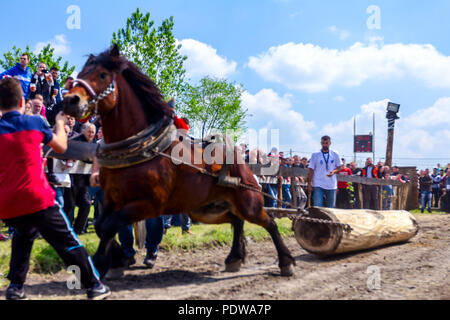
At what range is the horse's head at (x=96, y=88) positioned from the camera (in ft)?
11.7

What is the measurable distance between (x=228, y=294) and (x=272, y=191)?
644cm

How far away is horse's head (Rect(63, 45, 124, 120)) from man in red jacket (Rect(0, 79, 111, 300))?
0.64 ft

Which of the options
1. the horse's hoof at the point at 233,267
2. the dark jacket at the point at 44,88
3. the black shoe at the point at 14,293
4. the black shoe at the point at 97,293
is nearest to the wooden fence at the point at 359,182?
the horse's hoof at the point at 233,267

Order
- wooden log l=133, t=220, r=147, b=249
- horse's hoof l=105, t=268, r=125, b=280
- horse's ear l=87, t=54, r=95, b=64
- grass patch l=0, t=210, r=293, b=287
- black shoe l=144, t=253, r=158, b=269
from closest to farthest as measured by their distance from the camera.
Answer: horse's ear l=87, t=54, r=95, b=64, horse's hoof l=105, t=268, r=125, b=280, grass patch l=0, t=210, r=293, b=287, black shoe l=144, t=253, r=158, b=269, wooden log l=133, t=220, r=147, b=249

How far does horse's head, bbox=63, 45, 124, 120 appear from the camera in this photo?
356 centimetres

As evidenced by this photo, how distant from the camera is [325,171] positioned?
8367 millimetres

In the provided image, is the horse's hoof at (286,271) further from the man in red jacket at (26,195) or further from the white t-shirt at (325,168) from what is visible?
the white t-shirt at (325,168)

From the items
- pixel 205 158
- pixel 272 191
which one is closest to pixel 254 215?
pixel 205 158

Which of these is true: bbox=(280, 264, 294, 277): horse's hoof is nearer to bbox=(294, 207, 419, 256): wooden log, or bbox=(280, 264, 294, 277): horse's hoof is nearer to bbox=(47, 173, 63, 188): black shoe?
bbox=(294, 207, 419, 256): wooden log

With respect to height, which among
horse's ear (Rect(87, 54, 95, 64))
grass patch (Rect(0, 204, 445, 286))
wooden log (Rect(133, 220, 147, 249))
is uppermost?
horse's ear (Rect(87, 54, 95, 64))

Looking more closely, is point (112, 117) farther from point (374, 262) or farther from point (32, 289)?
point (374, 262)

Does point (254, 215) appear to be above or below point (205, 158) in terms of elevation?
below

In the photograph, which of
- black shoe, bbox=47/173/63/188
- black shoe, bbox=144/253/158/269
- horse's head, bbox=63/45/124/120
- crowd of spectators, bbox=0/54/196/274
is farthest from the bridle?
black shoe, bbox=47/173/63/188

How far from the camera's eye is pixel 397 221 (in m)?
7.18
